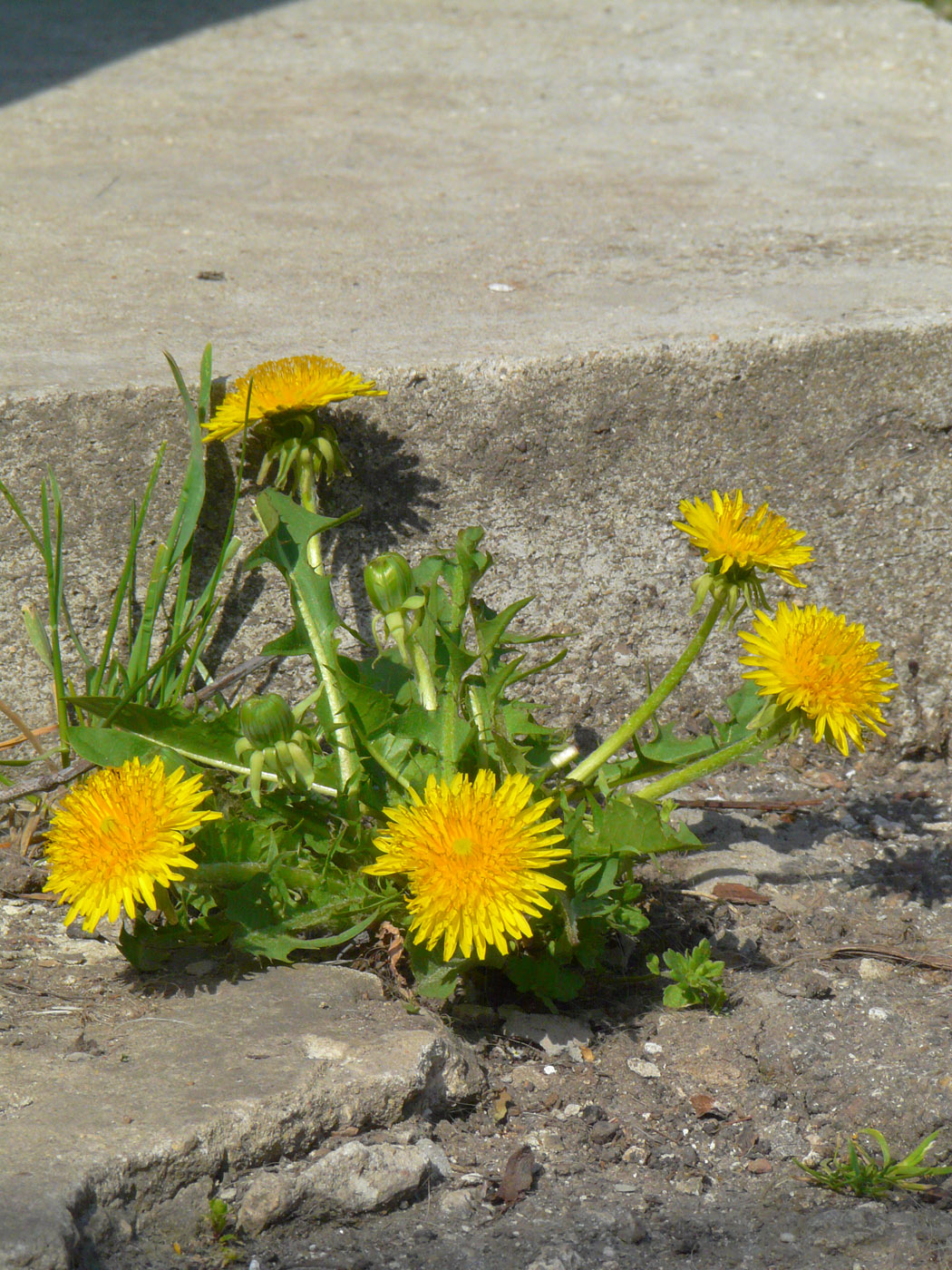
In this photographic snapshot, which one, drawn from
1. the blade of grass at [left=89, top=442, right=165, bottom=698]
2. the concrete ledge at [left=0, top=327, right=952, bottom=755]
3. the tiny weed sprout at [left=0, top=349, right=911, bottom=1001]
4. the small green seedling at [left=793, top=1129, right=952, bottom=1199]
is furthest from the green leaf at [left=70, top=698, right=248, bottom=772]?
the small green seedling at [left=793, top=1129, right=952, bottom=1199]

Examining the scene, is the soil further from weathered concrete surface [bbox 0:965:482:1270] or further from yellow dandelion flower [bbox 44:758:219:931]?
yellow dandelion flower [bbox 44:758:219:931]

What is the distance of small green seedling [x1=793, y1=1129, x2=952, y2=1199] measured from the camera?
120cm

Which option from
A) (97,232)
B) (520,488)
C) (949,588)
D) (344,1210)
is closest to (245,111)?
(97,232)

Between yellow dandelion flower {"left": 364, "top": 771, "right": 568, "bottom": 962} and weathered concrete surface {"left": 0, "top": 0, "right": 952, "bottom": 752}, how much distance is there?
658 mm

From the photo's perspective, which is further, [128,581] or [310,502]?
[128,581]

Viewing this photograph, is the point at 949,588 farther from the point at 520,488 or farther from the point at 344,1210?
the point at 344,1210

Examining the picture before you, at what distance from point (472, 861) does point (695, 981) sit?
41 centimetres

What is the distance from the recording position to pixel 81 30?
370 cm

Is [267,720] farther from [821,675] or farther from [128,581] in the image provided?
[821,675]

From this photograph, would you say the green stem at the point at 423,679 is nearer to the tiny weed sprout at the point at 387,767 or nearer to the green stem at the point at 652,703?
the tiny weed sprout at the point at 387,767

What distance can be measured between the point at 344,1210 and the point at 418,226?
6.25 ft

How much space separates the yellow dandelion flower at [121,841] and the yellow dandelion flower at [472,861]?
0.23 metres

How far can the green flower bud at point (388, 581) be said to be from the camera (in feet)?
4.47

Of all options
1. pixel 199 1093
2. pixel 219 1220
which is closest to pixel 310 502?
pixel 199 1093
